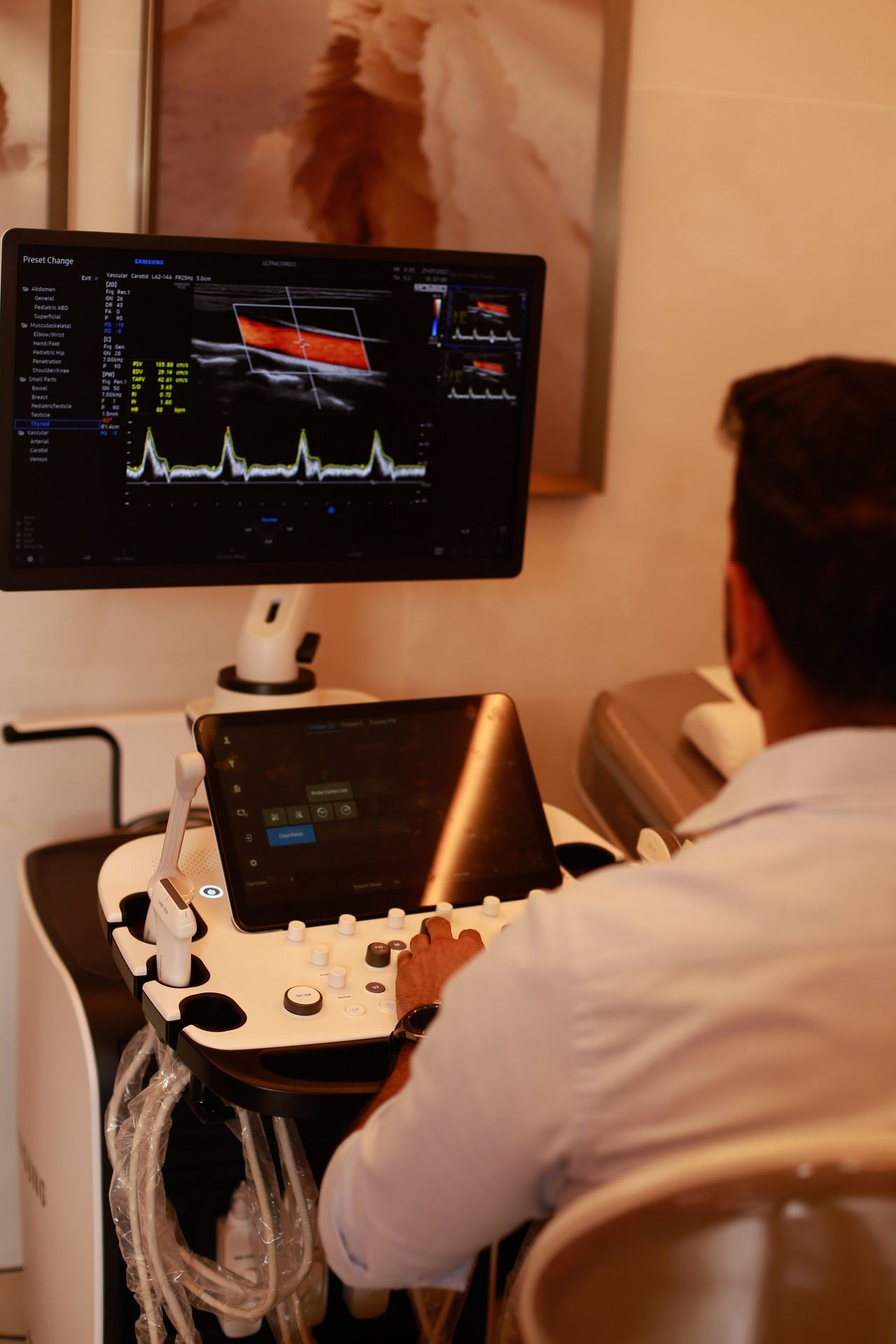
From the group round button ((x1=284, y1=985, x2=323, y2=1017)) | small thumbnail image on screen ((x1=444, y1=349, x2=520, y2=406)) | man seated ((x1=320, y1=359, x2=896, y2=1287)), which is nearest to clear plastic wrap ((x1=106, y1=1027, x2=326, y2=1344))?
round button ((x1=284, y1=985, x2=323, y2=1017))

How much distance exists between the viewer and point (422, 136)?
5.75 ft

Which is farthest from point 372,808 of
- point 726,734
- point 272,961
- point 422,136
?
point 422,136

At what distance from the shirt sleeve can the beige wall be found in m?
1.06

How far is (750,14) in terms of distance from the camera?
1902 millimetres

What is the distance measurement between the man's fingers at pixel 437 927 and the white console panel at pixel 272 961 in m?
0.03

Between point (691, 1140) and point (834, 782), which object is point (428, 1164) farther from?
point (834, 782)

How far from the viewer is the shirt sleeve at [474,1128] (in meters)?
0.75

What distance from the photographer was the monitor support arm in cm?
114

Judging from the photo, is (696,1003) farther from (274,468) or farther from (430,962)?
(274,468)

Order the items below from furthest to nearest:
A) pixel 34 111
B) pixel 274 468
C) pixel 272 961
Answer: pixel 34 111 < pixel 274 468 < pixel 272 961

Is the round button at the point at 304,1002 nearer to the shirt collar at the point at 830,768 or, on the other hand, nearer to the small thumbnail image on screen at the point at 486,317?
the shirt collar at the point at 830,768

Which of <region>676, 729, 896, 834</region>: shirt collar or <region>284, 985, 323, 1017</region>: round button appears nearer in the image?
<region>676, 729, 896, 834</region>: shirt collar

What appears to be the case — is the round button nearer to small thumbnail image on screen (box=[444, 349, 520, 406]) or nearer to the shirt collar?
the shirt collar

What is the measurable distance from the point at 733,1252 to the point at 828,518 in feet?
1.26
